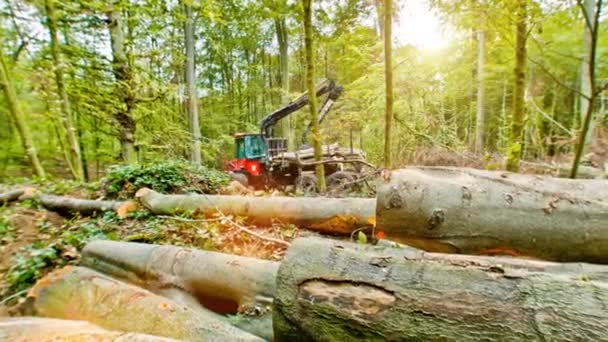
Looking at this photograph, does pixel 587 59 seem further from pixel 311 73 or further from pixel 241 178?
pixel 241 178

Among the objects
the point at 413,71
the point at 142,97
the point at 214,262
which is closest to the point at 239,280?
the point at 214,262

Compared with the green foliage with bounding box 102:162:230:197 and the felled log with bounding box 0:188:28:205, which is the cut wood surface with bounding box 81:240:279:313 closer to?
the green foliage with bounding box 102:162:230:197

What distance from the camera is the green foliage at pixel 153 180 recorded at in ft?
17.4

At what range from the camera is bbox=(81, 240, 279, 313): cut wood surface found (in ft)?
6.73

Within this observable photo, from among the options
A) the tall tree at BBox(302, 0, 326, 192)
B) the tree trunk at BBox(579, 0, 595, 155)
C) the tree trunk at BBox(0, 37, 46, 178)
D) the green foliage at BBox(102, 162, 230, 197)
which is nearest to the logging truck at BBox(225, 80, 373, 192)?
the green foliage at BBox(102, 162, 230, 197)

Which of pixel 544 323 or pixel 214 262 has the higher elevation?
pixel 544 323

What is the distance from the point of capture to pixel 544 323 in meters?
1.02

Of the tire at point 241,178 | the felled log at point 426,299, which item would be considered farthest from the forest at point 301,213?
the tire at point 241,178

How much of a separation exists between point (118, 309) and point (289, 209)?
212 centimetres

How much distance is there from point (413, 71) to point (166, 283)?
9.30 meters

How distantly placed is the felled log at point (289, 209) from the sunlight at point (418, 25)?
7.34 feet

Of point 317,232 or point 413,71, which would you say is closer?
point 317,232

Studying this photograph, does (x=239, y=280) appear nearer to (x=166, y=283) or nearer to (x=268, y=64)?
(x=166, y=283)

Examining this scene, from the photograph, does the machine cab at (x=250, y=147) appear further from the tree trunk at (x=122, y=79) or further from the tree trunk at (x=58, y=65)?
the tree trunk at (x=58, y=65)
